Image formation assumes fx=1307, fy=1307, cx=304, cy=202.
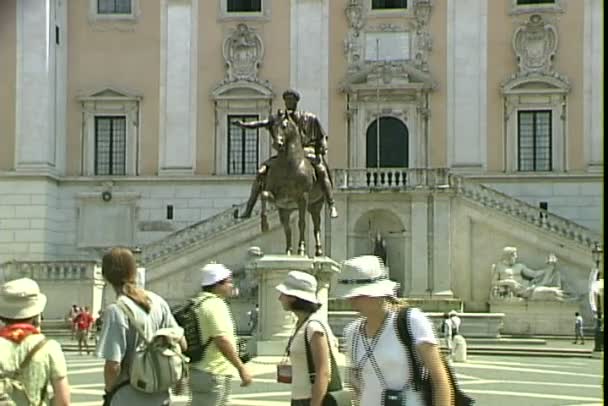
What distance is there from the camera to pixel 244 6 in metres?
47.8

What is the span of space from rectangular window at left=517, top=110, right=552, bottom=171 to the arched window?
13.3 ft

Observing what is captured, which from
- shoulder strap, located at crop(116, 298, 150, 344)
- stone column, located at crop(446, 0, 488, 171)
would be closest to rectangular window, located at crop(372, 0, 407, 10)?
stone column, located at crop(446, 0, 488, 171)

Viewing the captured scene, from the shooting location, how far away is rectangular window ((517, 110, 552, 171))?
45656 mm

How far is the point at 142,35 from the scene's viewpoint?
47.8m

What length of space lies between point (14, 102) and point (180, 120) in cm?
592

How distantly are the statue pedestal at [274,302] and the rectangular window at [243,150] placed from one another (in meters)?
24.0

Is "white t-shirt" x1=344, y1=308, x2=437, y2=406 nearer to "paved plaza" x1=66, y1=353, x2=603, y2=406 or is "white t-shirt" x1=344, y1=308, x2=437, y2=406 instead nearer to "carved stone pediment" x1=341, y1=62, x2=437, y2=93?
"paved plaza" x1=66, y1=353, x2=603, y2=406

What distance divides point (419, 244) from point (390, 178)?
2.52m

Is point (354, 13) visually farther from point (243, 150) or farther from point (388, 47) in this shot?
point (243, 150)

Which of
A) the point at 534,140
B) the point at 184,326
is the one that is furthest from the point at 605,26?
the point at 534,140

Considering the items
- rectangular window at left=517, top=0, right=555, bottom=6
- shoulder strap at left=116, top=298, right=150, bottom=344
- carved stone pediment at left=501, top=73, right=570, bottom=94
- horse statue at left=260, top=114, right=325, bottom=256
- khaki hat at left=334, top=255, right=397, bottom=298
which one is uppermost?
rectangular window at left=517, top=0, right=555, bottom=6

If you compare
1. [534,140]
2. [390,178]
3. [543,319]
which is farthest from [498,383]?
[534,140]

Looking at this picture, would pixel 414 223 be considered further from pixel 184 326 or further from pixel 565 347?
pixel 184 326

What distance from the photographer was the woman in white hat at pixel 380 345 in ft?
23.2
